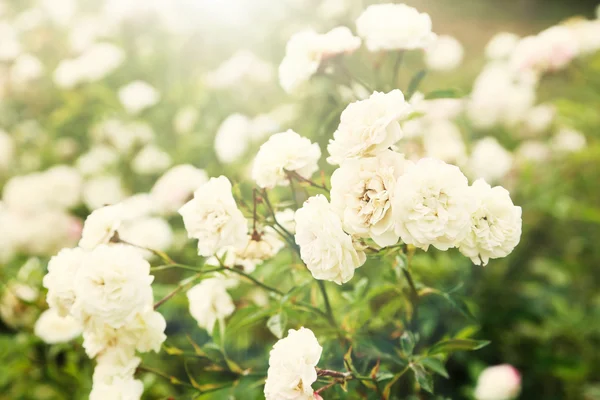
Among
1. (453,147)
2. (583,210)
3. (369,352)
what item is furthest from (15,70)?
(583,210)

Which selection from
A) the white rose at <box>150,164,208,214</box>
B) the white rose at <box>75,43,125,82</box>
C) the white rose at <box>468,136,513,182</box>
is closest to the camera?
the white rose at <box>150,164,208,214</box>

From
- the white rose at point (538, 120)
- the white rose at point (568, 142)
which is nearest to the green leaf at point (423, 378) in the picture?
the white rose at point (568, 142)

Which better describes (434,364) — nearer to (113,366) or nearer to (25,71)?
(113,366)

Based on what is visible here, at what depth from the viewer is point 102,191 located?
2.27 m

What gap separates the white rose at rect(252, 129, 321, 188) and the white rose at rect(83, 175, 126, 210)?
4.89 ft

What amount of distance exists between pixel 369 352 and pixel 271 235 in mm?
304

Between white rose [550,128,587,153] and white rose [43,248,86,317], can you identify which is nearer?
white rose [43,248,86,317]

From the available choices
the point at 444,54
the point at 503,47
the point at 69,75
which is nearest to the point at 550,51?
the point at 503,47

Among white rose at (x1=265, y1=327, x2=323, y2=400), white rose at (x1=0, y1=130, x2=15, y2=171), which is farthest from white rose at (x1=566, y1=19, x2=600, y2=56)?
white rose at (x1=0, y1=130, x2=15, y2=171)

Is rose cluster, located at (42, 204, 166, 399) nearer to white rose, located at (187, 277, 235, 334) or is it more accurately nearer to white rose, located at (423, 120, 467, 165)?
white rose, located at (187, 277, 235, 334)

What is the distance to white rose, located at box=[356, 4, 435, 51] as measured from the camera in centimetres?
107

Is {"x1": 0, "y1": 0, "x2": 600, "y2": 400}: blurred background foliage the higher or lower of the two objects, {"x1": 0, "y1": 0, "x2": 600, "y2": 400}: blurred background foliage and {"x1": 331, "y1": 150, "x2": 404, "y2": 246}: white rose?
the lower

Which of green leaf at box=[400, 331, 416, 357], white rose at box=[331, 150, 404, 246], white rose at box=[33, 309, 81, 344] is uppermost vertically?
white rose at box=[331, 150, 404, 246]

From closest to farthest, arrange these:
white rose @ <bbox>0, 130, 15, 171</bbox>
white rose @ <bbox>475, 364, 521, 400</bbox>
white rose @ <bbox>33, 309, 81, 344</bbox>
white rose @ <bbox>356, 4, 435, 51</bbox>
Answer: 1. white rose @ <bbox>356, 4, 435, 51</bbox>
2. white rose @ <bbox>33, 309, 81, 344</bbox>
3. white rose @ <bbox>475, 364, 521, 400</bbox>
4. white rose @ <bbox>0, 130, 15, 171</bbox>
